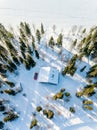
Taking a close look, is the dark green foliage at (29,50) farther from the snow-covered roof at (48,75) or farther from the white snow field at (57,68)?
the snow-covered roof at (48,75)

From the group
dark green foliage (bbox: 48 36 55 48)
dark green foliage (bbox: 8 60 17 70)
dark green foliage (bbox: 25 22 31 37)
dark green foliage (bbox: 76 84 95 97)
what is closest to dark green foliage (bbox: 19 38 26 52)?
dark green foliage (bbox: 25 22 31 37)

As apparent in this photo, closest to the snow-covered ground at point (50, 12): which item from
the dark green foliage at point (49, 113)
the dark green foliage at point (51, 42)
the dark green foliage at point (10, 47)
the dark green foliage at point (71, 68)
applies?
the dark green foliage at point (51, 42)

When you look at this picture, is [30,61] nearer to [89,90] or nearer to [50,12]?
[89,90]

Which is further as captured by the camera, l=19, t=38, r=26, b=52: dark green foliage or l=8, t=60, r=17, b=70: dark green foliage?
l=19, t=38, r=26, b=52: dark green foliage

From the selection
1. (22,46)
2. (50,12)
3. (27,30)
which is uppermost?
(50,12)

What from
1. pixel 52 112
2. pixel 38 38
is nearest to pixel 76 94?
pixel 52 112

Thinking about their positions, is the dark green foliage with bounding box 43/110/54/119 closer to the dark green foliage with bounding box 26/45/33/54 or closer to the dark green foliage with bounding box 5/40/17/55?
the dark green foliage with bounding box 26/45/33/54

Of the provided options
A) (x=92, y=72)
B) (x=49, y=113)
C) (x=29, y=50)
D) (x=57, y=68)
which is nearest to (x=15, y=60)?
(x=29, y=50)
